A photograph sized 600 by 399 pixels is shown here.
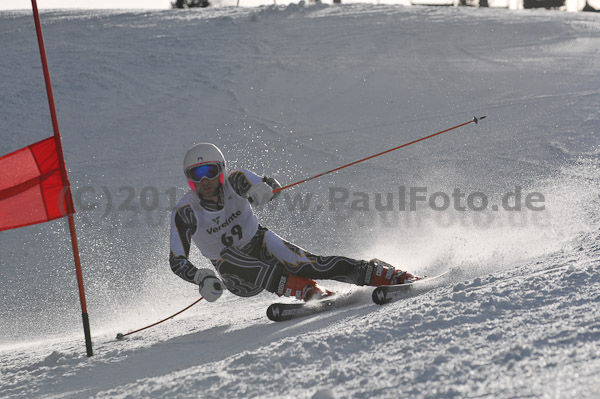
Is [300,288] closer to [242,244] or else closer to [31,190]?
[242,244]

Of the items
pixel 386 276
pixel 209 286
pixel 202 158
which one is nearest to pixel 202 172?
pixel 202 158

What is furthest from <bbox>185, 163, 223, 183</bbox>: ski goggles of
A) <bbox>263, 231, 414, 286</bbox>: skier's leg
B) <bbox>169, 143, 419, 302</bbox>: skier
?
<bbox>263, 231, 414, 286</bbox>: skier's leg

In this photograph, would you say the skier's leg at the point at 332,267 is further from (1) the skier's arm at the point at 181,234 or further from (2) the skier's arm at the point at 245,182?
(1) the skier's arm at the point at 181,234

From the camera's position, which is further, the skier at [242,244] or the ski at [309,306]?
the skier at [242,244]

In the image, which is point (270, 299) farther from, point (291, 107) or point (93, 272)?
point (291, 107)

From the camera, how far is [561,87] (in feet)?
40.3

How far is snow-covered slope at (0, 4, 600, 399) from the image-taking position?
293cm

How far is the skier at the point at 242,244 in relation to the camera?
465cm

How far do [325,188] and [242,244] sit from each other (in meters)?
4.73

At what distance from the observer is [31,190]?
4.53 meters

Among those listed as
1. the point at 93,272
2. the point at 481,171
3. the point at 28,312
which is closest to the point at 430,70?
the point at 481,171

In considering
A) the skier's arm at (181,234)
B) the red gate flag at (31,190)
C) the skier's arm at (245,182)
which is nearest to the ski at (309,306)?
the skier's arm at (181,234)

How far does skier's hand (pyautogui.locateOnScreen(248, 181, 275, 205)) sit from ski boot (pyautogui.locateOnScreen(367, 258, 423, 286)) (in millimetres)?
832

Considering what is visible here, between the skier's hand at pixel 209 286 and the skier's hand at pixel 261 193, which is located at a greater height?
the skier's hand at pixel 261 193
